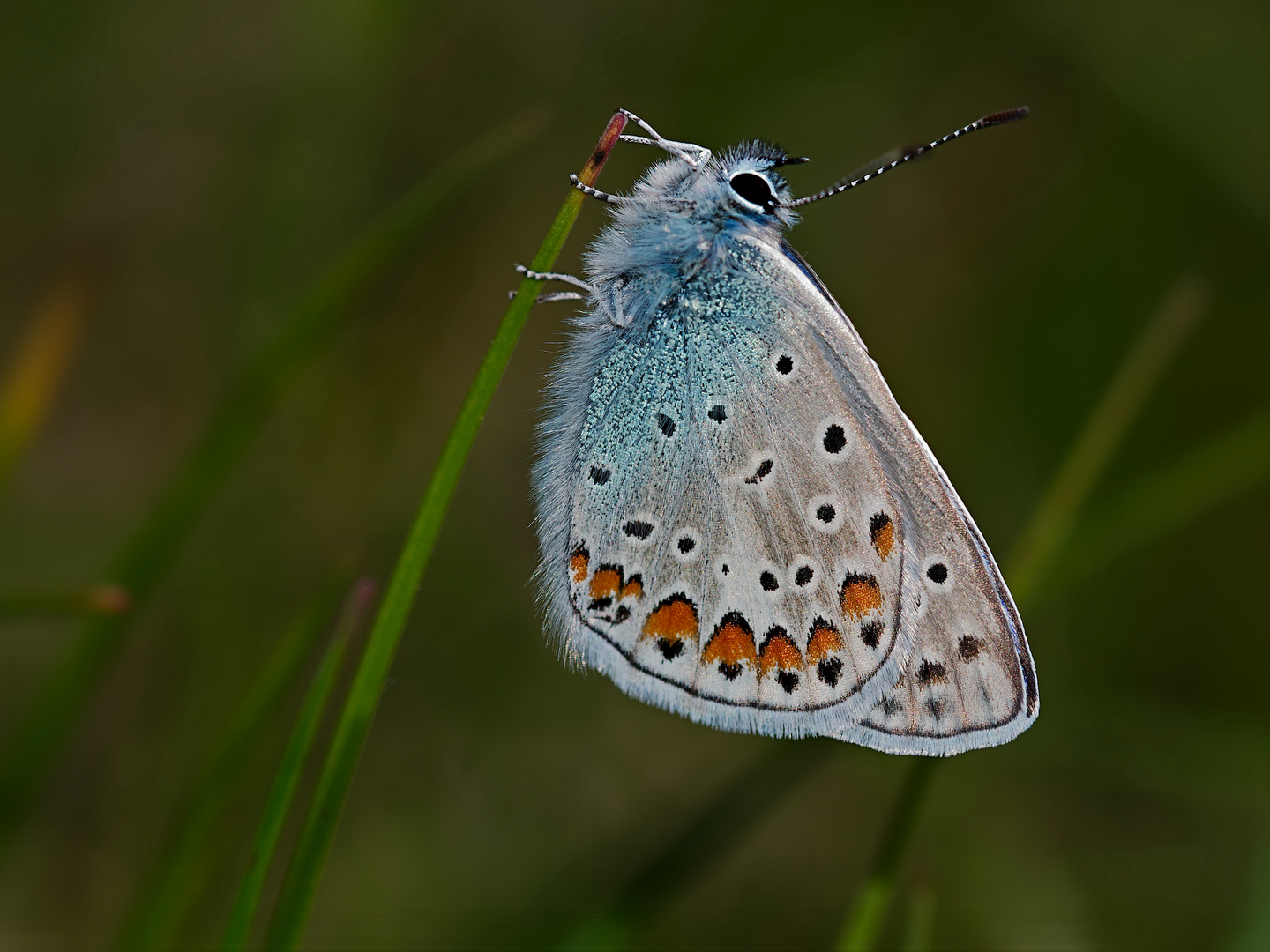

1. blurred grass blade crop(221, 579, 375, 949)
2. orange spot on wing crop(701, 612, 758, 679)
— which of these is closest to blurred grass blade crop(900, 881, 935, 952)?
orange spot on wing crop(701, 612, 758, 679)

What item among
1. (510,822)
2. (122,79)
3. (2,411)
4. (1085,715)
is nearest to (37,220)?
(122,79)

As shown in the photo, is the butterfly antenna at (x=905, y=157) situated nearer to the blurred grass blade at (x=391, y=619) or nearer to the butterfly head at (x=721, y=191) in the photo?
the butterfly head at (x=721, y=191)

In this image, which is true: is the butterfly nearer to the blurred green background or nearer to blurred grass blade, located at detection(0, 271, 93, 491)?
the blurred green background

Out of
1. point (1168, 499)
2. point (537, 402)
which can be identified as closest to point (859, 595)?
point (1168, 499)

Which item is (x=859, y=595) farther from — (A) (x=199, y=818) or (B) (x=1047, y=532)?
(A) (x=199, y=818)

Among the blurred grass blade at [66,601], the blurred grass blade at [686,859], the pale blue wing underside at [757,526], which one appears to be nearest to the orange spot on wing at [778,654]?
the pale blue wing underside at [757,526]

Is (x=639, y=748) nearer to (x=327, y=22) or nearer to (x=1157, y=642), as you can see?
(x=1157, y=642)
